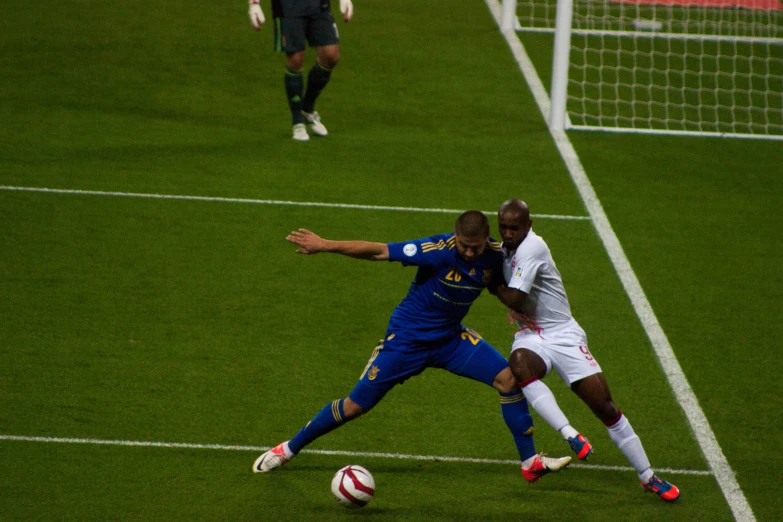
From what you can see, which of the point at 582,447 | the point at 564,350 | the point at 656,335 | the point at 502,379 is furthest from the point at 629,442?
the point at 656,335

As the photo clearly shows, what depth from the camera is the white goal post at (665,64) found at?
12000 millimetres

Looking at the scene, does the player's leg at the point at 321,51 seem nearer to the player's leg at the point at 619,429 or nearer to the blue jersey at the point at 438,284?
the blue jersey at the point at 438,284

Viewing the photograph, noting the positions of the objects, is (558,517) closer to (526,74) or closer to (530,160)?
(530,160)

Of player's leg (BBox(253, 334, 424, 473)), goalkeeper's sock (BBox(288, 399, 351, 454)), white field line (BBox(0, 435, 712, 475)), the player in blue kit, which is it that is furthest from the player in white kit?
goalkeeper's sock (BBox(288, 399, 351, 454))

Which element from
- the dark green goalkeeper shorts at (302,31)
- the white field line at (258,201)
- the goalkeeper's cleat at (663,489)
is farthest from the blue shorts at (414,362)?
the dark green goalkeeper shorts at (302,31)

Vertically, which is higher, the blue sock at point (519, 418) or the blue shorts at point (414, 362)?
the blue shorts at point (414, 362)

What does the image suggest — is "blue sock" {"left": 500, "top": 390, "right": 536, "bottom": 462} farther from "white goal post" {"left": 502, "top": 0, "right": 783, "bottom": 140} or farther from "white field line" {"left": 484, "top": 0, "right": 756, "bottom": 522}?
"white goal post" {"left": 502, "top": 0, "right": 783, "bottom": 140}

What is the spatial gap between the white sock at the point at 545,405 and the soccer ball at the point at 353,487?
927mm

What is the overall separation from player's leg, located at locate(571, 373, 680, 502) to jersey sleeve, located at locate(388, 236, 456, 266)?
0.96 meters

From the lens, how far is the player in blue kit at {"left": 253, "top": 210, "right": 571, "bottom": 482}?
529 cm

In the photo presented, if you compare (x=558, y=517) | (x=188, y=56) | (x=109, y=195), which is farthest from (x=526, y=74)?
(x=558, y=517)

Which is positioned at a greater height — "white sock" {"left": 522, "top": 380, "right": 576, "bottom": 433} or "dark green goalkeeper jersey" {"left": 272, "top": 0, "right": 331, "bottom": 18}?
"dark green goalkeeper jersey" {"left": 272, "top": 0, "right": 331, "bottom": 18}

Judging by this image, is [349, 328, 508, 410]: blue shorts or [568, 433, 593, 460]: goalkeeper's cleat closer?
[568, 433, 593, 460]: goalkeeper's cleat

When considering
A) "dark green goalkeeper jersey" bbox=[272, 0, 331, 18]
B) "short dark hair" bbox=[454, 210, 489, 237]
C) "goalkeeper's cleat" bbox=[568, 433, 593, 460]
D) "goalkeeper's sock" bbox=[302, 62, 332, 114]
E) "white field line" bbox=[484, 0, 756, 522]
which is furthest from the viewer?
"goalkeeper's sock" bbox=[302, 62, 332, 114]
